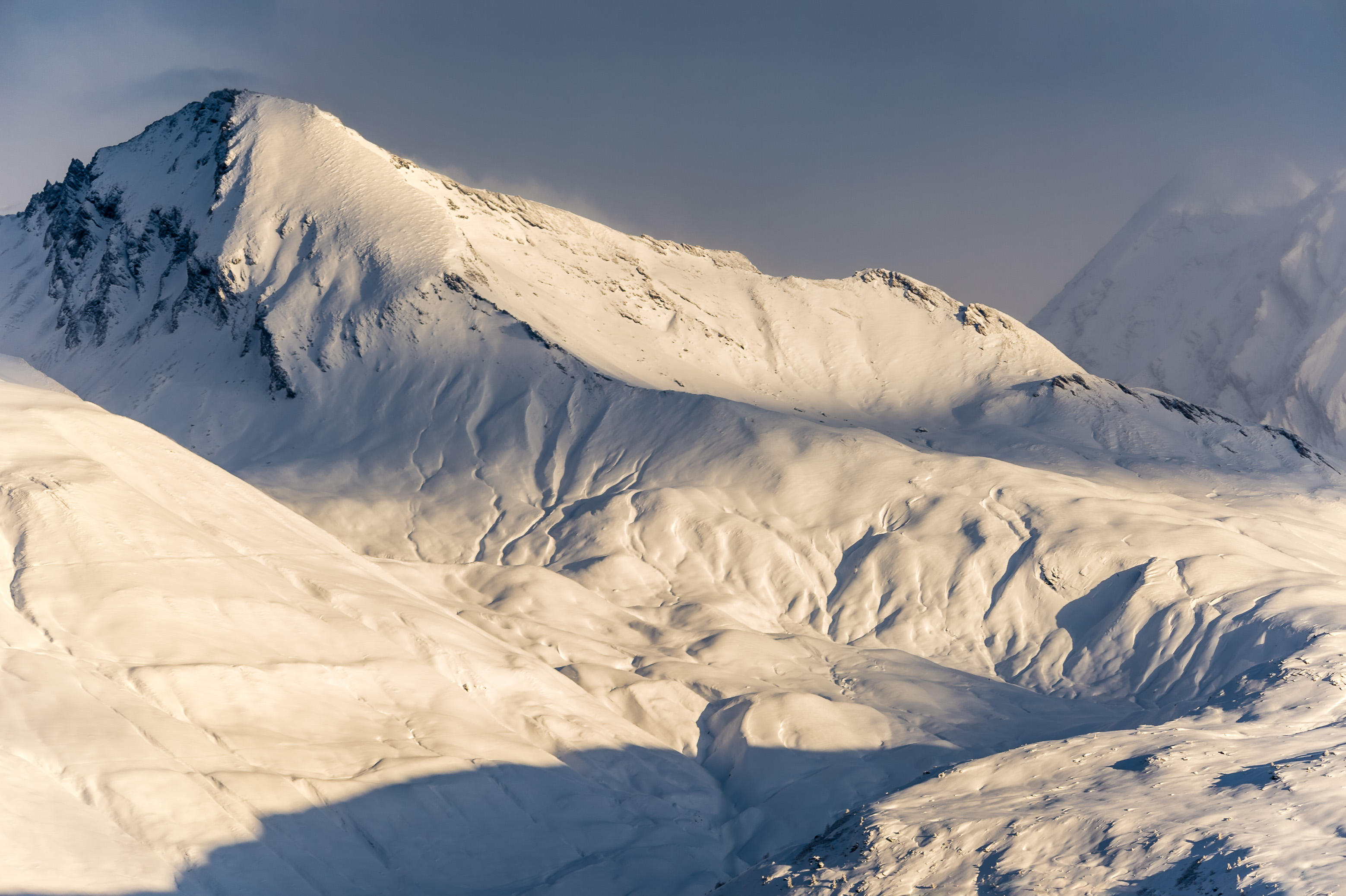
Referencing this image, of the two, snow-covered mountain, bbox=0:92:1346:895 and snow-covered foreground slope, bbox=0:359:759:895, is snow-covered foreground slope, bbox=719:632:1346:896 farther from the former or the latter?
snow-covered foreground slope, bbox=0:359:759:895

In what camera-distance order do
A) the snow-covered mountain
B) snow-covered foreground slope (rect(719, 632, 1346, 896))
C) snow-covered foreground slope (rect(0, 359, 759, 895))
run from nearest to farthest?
snow-covered foreground slope (rect(719, 632, 1346, 896)) → snow-covered foreground slope (rect(0, 359, 759, 895)) → the snow-covered mountain

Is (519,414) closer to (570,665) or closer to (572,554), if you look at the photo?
(572,554)

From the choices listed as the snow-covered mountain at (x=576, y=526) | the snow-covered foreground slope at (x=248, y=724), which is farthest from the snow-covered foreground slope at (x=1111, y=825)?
the snow-covered foreground slope at (x=248, y=724)

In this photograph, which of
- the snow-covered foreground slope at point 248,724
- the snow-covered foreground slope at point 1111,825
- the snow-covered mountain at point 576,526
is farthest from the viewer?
the snow-covered mountain at point 576,526

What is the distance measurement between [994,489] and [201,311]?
340ft

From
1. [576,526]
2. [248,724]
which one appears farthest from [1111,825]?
[576,526]

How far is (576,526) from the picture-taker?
108m

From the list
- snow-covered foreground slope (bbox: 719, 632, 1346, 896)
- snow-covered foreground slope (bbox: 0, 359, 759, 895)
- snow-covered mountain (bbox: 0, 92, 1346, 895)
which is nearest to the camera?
snow-covered foreground slope (bbox: 719, 632, 1346, 896)

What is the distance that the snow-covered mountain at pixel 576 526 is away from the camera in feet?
146

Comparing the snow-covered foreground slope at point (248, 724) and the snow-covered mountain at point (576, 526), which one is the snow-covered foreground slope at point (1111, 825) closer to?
the snow-covered mountain at point (576, 526)

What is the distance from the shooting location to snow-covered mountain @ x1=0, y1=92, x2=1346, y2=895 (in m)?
44.4

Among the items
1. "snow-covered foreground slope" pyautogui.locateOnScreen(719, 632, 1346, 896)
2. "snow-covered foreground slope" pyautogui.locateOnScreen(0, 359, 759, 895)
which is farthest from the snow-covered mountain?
"snow-covered foreground slope" pyautogui.locateOnScreen(719, 632, 1346, 896)

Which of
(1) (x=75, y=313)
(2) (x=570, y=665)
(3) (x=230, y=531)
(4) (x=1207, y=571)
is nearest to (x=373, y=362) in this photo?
(1) (x=75, y=313)

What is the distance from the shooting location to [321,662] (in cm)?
4728
